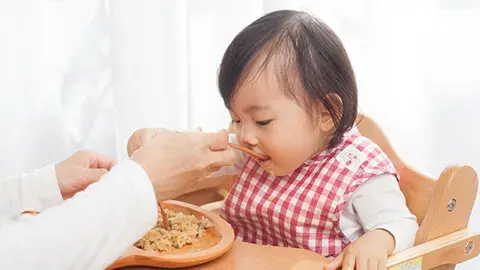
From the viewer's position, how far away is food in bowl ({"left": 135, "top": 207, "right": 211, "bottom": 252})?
98 cm

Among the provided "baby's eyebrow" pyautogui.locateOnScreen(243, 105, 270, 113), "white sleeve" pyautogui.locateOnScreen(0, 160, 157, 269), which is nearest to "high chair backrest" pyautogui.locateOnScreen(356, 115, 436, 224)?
"baby's eyebrow" pyautogui.locateOnScreen(243, 105, 270, 113)

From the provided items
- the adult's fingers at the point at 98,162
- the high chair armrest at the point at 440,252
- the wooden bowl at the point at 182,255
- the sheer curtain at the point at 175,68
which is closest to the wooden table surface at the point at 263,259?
the wooden bowl at the point at 182,255

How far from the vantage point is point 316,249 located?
3.70 feet

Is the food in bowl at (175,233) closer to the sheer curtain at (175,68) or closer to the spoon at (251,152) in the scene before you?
the spoon at (251,152)

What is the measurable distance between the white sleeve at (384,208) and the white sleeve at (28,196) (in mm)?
458

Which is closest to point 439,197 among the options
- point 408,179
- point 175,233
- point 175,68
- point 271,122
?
point 408,179

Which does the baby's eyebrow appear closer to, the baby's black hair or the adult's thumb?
the baby's black hair

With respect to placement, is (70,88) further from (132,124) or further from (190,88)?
(190,88)

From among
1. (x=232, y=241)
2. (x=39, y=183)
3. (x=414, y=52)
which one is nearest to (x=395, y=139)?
(x=414, y=52)

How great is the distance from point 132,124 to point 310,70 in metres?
Answer: 0.66

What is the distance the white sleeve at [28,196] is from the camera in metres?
1.06

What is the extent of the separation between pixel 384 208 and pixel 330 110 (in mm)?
171

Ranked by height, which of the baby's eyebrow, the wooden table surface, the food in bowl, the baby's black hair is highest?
the baby's black hair

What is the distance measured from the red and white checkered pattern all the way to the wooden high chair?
9cm
